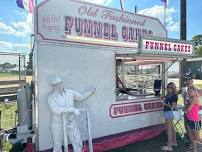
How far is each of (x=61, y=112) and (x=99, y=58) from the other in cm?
165

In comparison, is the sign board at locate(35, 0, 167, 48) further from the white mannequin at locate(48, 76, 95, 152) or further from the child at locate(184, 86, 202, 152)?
the child at locate(184, 86, 202, 152)

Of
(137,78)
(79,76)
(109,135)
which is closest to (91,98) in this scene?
(79,76)

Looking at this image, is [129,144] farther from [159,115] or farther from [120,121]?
[159,115]

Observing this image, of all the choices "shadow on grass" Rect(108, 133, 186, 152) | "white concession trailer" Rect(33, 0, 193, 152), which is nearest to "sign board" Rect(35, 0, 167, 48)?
"white concession trailer" Rect(33, 0, 193, 152)

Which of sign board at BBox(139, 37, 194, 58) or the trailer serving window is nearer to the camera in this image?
sign board at BBox(139, 37, 194, 58)

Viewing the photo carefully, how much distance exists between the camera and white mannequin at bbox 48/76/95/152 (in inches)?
204

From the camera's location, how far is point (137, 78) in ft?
28.7

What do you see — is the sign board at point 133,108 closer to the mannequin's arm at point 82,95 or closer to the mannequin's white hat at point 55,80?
the mannequin's arm at point 82,95

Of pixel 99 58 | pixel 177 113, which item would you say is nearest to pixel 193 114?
pixel 177 113

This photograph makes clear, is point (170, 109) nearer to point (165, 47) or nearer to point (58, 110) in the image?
point (165, 47)

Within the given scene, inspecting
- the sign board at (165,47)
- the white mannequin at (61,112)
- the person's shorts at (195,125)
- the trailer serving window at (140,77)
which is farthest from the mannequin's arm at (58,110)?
the person's shorts at (195,125)

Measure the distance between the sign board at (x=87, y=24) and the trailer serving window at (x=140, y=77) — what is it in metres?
1.08

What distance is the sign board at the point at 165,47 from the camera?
5909mm

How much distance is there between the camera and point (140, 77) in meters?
8.64
